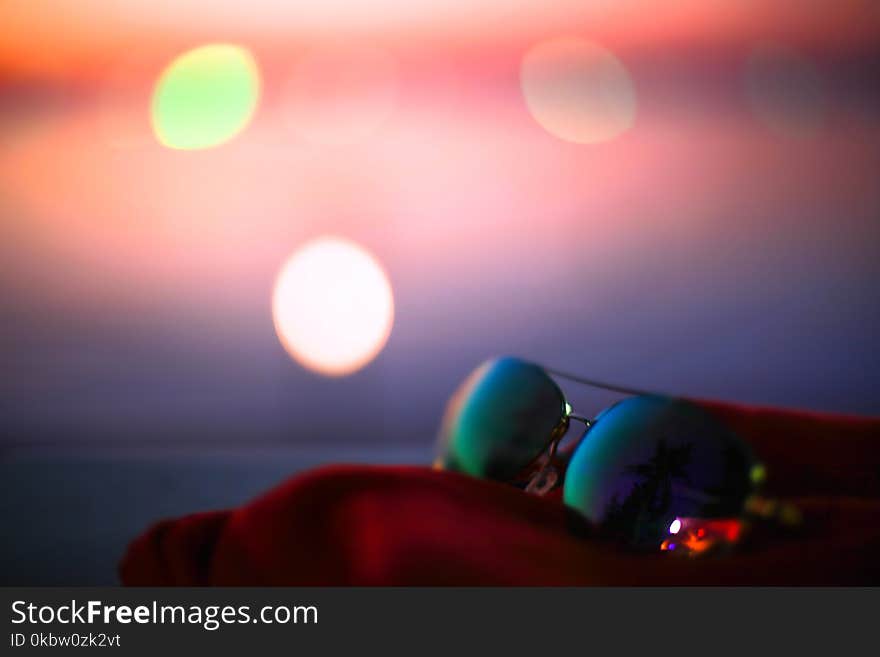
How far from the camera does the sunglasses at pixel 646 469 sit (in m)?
0.57

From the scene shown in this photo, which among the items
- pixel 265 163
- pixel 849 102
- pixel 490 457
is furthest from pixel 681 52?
pixel 490 457

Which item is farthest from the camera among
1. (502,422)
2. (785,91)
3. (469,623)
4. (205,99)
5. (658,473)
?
(785,91)

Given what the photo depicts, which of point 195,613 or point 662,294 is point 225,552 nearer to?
point 195,613

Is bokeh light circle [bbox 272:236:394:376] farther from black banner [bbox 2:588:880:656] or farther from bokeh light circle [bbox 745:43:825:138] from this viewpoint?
black banner [bbox 2:588:880:656]

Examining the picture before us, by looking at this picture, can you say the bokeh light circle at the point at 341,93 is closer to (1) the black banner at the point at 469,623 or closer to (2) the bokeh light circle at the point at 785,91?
(2) the bokeh light circle at the point at 785,91

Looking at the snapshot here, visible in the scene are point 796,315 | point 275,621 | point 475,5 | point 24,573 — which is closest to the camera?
point 275,621

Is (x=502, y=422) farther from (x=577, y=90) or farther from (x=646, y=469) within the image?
(x=577, y=90)

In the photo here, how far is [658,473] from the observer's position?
2.00 ft

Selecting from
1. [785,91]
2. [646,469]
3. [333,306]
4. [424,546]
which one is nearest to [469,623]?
[424,546]

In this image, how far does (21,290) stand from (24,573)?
1384 millimetres

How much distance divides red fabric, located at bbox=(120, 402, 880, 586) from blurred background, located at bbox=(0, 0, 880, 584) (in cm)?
134

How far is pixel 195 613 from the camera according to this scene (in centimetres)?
43

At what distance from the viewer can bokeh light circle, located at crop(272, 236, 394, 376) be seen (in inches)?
75.0

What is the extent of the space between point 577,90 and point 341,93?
68 cm
